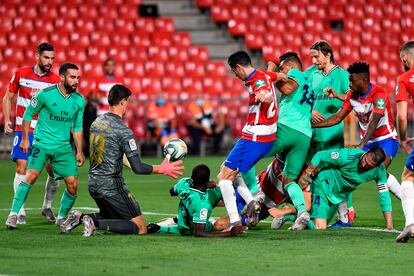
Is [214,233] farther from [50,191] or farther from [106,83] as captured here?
[106,83]

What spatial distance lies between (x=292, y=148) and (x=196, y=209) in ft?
5.05

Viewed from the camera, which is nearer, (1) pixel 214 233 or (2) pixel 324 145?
(1) pixel 214 233

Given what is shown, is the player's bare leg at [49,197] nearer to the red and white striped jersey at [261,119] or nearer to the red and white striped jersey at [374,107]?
the red and white striped jersey at [261,119]

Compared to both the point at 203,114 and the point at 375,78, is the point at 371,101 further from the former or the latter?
the point at 375,78

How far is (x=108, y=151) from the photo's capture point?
952 cm

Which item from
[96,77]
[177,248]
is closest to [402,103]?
[177,248]

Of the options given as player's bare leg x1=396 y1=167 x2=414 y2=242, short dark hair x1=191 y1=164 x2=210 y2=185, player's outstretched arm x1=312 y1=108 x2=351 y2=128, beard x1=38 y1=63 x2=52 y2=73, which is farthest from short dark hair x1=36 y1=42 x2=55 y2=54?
player's bare leg x1=396 y1=167 x2=414 y2=242

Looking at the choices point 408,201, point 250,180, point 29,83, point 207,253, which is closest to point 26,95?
point 29,83

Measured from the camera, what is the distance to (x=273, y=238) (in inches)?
364

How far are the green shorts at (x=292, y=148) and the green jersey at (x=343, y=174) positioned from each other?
0.16 m

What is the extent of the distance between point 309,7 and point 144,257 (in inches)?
871

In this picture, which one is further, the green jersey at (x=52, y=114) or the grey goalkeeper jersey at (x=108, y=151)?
the green jersey at (x=52, y=114)

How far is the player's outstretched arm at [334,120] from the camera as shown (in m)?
10.4

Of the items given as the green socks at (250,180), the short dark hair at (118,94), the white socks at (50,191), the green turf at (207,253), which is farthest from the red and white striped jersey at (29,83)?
the green socks at (250,180)
